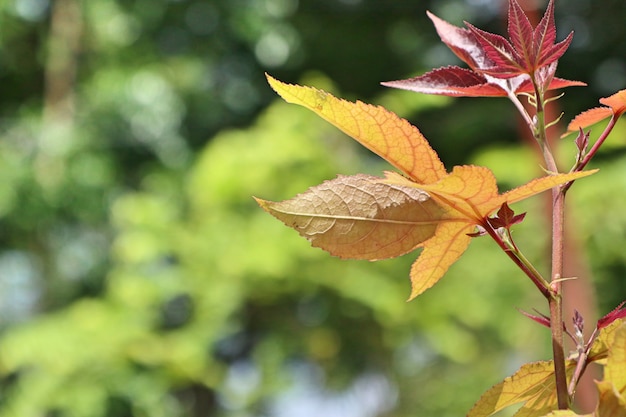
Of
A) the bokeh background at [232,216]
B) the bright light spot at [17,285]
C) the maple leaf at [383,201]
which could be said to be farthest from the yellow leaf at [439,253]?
the bright light spot at [17,285]

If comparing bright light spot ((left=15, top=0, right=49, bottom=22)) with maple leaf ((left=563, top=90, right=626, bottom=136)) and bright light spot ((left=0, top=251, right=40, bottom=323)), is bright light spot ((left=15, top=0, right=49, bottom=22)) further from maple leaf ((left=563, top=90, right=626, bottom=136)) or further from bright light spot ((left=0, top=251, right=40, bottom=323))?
maple leaf ((left=563, top=90, right=626, bottom=136))

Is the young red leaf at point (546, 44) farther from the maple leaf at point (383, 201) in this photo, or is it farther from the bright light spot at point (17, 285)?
the bright light spot at point (17, 285)

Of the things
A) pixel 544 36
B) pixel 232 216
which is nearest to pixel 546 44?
pixel 544 36

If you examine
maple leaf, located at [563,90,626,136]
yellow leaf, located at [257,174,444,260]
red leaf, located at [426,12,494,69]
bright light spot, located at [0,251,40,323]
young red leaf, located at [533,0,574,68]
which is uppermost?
young red leaf, located at [533,0,574,68]

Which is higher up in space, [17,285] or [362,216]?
[362,216]

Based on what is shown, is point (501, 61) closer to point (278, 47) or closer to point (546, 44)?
point (546, 44)

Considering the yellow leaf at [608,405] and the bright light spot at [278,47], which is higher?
the yellow leaf at [608,405]

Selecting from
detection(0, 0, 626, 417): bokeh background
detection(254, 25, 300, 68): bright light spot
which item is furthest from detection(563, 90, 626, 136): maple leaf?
detection(254, 25, 300, 68): bright light spot
